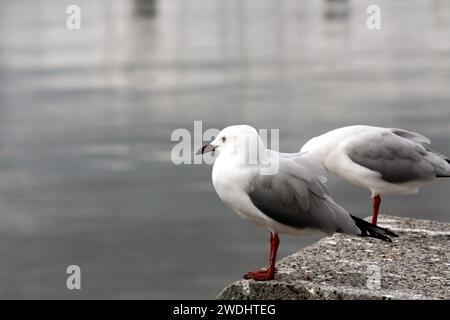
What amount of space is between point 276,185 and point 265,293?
0.91 m

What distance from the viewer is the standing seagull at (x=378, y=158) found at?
8.25 meters

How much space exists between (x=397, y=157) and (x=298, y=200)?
227 centimetres

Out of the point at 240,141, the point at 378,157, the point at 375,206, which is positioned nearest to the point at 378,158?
the point at 378,157

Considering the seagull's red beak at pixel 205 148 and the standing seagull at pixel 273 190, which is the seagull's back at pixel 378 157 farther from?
the seagull's red beak at pixel 205 148

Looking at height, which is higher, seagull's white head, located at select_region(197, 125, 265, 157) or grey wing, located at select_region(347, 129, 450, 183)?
seagull's white head, located at select_region(197, 125, 265, 157)

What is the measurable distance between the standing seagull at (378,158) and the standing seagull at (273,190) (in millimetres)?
1441

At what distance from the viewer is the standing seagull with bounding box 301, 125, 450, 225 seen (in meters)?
8.25

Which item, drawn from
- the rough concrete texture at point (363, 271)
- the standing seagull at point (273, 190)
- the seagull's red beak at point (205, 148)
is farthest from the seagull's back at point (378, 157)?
the seagull's red beak at point (205, 148)

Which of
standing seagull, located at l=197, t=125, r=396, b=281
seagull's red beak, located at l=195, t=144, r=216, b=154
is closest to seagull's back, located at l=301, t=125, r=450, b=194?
standing seagull, located at l=197, t=125, r=396, b=281

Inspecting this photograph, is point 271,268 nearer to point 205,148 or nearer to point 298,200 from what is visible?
point 298,200

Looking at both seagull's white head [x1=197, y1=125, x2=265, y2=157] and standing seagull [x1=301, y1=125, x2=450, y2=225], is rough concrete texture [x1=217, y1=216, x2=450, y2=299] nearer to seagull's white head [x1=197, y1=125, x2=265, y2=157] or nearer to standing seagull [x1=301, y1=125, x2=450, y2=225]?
standing seagull [x1=301, y1=125, x2=450, y2=225]

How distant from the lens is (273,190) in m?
6.43
